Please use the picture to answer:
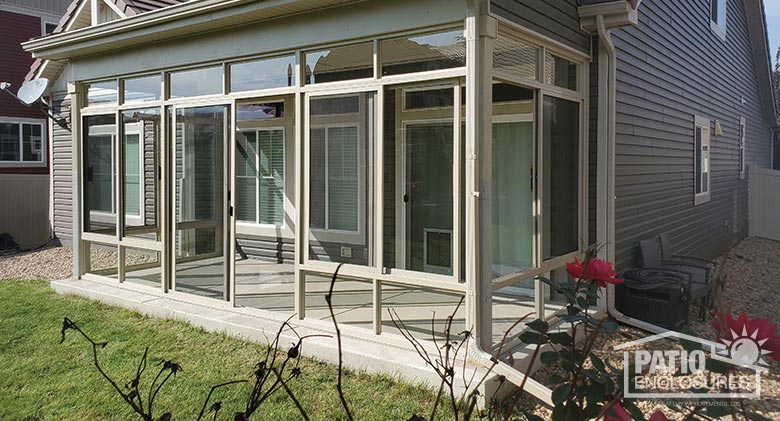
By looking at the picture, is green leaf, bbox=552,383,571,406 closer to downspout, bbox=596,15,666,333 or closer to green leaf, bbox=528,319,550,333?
green leaf, bbox=528,319,550,333

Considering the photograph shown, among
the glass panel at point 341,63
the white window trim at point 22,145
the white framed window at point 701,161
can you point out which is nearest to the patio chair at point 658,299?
the glass panel at point 341,63

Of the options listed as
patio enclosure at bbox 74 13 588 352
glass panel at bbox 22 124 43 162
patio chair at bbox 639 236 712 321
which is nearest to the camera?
patio enclosure at bbox 74 13 588 352

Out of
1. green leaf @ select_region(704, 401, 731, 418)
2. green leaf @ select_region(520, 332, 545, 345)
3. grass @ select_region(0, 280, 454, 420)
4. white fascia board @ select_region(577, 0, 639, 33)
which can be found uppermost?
white fascia board @ select_region(577, 0, 639, 33)

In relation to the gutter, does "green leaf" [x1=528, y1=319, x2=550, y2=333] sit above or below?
below

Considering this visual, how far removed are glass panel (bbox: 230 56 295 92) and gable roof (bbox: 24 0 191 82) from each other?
3.62m

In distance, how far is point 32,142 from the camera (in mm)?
14773

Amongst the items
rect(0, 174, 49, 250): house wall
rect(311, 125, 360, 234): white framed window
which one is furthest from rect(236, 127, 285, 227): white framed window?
rect(0, 174, 49, 250): house wall

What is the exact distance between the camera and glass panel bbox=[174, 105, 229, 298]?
578 centimetres

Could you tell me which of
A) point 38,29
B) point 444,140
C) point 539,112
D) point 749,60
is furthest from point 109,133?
point 749,60

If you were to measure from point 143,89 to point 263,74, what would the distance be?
75.2 inches

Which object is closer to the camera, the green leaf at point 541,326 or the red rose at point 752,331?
the red rose at point 752,331

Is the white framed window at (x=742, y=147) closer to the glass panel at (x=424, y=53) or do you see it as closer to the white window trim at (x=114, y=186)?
the glass panel at (x=424, y=53)

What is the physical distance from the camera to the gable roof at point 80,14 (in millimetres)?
8969

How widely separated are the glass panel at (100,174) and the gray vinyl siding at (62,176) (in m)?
5.22
